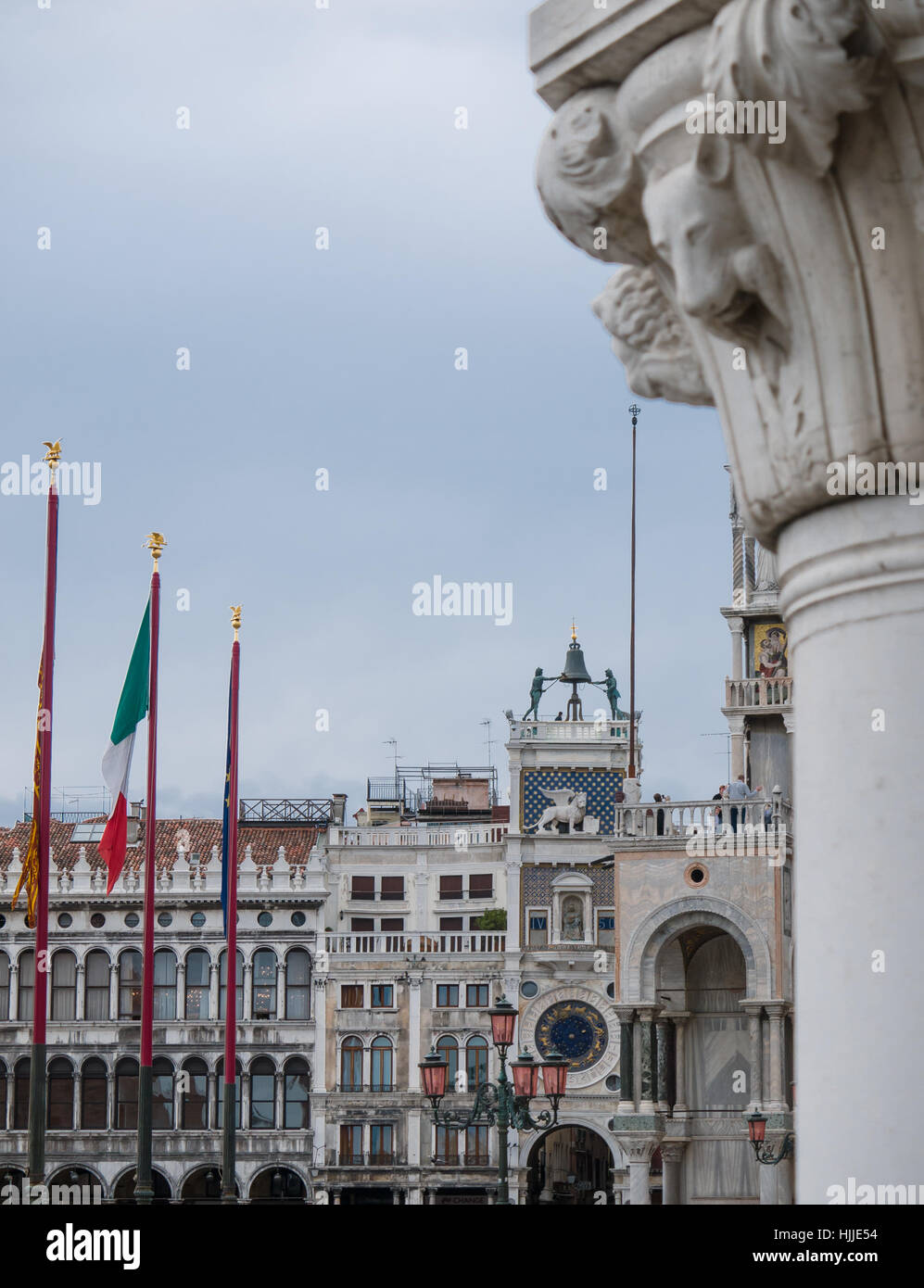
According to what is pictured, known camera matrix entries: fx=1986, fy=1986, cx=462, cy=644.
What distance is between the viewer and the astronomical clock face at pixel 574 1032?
45.7 meters

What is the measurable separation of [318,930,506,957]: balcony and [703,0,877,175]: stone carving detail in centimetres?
4453

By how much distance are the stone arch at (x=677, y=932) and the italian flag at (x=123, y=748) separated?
9448mm

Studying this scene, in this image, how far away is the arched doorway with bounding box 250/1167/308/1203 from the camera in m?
47.9

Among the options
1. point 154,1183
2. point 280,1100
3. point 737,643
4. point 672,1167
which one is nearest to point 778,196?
point 672,1167

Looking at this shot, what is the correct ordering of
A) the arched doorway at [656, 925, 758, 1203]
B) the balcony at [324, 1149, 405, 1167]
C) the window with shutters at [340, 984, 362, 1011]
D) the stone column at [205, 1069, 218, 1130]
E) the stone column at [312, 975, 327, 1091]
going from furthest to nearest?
the stone column at [205, 1069, 218, 1130] → the window with shutters at [340, 984, 362, 1011] → the stone column at [312, 975, 327, 1091] → the balcony at [324, 1149, 405, 1167] → the arched doorway at [656, 925, 758, 1203]

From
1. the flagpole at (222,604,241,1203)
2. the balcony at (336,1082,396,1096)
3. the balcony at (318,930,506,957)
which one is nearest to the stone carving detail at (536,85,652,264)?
the flagpole at (222,604,241,1203)

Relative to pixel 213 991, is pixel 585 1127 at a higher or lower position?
lower

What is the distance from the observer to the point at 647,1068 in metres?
31.1

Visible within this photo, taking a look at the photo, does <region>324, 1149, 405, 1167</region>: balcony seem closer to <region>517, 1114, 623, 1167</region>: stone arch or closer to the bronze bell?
<region>517, 1114, 623, 1167</region>: stone arch

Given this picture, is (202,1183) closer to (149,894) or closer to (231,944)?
(231,944)

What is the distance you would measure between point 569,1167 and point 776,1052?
22811mm

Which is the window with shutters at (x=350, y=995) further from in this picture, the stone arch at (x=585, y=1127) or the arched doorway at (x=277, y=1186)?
the stone arch at (x=585, y=1127)

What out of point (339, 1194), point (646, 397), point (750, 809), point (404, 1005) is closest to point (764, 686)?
point (750, 809)

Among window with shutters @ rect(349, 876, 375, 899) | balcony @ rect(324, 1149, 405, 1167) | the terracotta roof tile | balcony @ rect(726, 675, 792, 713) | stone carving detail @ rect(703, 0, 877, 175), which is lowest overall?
balcony @ rect(324, 1149, 405, 1167)
